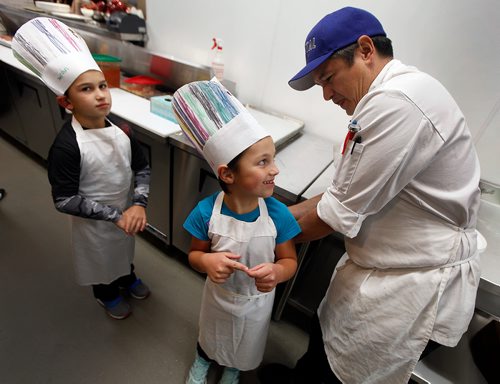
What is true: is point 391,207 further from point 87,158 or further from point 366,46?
point 87,158

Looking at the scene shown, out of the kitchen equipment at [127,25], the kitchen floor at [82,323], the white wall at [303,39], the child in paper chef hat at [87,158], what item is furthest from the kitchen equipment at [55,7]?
the child in paper chef hat at [87,158]

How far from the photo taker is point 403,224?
2.00ft

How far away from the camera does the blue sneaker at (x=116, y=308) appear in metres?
1.22

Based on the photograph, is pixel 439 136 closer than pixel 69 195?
Yes

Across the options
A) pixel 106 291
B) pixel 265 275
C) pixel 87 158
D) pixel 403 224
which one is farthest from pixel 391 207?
pixel 106 291

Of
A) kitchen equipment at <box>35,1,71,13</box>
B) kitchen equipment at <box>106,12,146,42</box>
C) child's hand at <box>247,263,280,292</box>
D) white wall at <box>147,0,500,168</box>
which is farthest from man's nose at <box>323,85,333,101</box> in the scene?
kitchen equipment at <box>35,1,71,13</box>

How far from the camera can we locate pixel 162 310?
1319mm

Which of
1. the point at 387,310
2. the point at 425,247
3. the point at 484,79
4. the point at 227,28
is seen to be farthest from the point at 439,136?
the point at 227,28

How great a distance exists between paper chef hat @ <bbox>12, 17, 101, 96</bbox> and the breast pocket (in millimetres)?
770

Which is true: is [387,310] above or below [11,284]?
above

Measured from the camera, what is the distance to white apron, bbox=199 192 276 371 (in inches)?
26.7

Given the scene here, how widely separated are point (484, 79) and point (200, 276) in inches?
63.1

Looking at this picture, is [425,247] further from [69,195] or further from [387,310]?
[69,195]

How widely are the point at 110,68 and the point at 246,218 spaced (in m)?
1.47
